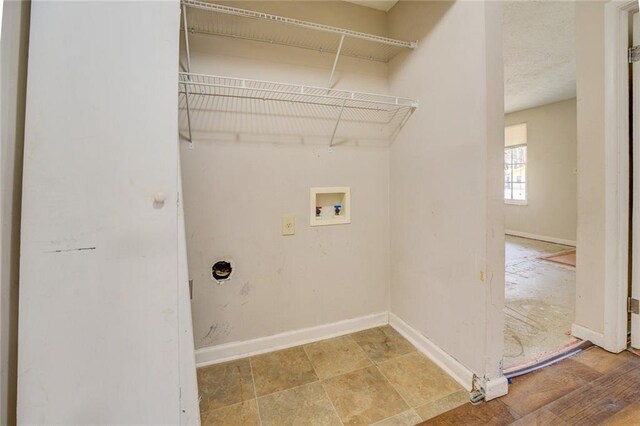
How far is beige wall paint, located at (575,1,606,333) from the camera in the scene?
164 cm

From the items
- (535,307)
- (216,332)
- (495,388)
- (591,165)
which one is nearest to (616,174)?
(591,165)

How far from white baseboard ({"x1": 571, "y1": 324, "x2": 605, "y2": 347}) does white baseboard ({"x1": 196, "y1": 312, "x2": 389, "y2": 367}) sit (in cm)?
129

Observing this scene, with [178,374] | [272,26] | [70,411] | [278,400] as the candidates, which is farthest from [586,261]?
[70,411]

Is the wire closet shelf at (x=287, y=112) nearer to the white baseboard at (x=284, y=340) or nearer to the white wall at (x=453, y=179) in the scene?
the white wall at (x=453, y=179)

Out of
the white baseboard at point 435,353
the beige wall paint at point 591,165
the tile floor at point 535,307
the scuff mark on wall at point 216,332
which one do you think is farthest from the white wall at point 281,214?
the beige wall paint at point 591,165

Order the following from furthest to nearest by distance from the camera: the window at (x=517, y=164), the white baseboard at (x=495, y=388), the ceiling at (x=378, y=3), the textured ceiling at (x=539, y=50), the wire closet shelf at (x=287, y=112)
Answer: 1. the window at (x=517, y=164)
2. the textured ceiling at (x=539, y=50)
3. the ceiling at (x=378, y=3)
4. the wire closet shelf at (x=287, y=112)
5. the white baseboard at (x=495, y=388)

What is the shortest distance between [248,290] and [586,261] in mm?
2291

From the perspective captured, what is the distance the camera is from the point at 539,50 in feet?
9.16

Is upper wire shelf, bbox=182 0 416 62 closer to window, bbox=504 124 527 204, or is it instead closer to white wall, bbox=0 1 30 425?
white wall, bbox=0 1 30 425

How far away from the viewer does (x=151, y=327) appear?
2.87ft

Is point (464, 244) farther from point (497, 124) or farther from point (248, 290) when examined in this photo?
point (248, 290)

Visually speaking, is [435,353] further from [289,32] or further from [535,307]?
[289,32]

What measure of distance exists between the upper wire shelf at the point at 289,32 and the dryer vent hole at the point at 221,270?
4.42ft

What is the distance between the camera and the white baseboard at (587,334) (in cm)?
168
